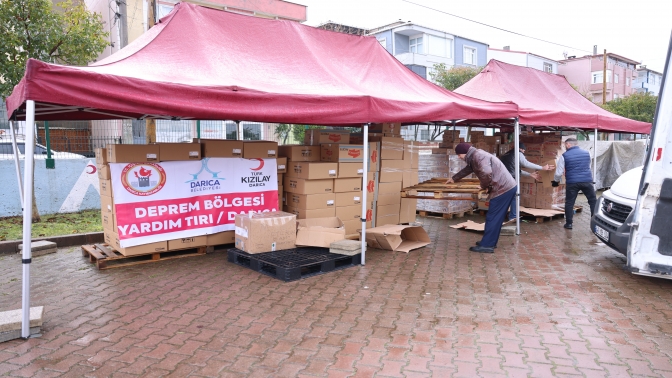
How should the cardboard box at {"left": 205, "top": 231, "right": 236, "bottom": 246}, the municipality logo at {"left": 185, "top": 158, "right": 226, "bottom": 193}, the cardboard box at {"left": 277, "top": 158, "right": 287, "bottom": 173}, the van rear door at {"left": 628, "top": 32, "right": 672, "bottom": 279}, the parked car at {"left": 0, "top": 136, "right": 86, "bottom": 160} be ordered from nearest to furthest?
the van rear door at {"left": 628, "top": 32, "right": 672, "bottom": 279} < the municipality logo at {"left": 185, "top": 158, "right": 226, "bottom": 193} < the cardboard box at {"left": 205, "top": 231, "right": 236, "bottom": 246} < the cardboard box at {"left": 277, "top": 158, "right": 287, "bottom": 173} < the parked car at {"left": 0, "top": 136, "right": 86, "bottom": 160}

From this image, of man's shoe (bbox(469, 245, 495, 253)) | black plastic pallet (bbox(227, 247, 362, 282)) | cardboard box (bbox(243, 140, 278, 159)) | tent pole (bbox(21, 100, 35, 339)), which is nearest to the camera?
tent pole (bbox(21, 100, 35, 339))

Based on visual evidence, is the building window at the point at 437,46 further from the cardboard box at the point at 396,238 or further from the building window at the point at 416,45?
the cardboard box at the point at 396,238

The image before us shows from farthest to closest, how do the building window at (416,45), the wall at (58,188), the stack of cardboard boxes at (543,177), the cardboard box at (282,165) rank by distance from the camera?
the building window at (416,45) → the stack of cardboard boxes at (543,177) → the wall at (58,188) → the cardboard box at (282,165)

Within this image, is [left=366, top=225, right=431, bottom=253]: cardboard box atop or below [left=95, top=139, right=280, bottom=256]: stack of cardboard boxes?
below

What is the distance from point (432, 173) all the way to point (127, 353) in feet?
24.8

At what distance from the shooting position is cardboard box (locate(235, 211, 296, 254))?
5.91 metres

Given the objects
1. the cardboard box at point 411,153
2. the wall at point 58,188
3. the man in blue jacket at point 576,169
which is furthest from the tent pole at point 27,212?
the man in blue jacket at point 576,169

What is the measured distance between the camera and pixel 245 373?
10.7 feet

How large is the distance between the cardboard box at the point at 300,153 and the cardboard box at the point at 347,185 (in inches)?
24.3

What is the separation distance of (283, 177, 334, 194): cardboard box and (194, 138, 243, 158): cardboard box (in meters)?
0.92

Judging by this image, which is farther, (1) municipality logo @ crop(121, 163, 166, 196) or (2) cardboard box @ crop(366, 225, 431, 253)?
(2) cardboard box @ crop(366, 225, 431, 253)

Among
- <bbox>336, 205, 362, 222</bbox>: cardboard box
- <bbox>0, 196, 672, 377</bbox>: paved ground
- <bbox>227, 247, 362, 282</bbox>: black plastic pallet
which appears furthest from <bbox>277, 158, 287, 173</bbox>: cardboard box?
<bbox>0, 196, 672, 377</bbox>: paved ground

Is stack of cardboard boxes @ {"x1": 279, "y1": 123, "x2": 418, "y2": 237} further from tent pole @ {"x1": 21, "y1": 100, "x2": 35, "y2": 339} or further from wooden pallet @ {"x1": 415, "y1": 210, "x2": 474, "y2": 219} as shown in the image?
tent pole @ {"x1": 21, "y1": 100, "x2": 35, "y2": 339}

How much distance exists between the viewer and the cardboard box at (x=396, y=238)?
6.82 m
